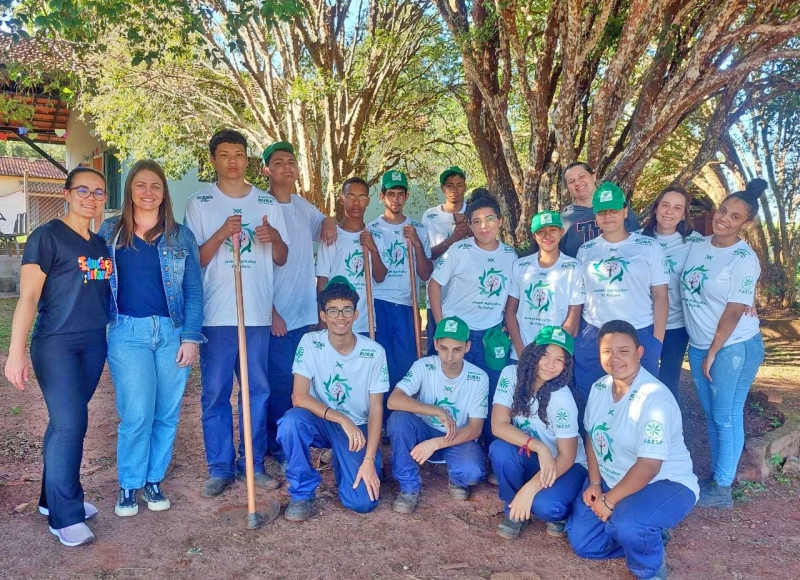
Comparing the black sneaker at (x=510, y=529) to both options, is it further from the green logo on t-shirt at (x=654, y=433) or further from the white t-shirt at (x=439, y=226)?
the white t-shirt at (x=439, y=226)

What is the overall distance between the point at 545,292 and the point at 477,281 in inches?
19.3

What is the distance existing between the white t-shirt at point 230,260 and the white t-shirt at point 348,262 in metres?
0.76

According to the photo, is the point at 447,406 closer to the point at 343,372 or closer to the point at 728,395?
the point at 343,372

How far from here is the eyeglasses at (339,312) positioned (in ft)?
12.3

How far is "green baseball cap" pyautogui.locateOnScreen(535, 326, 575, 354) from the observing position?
349 cm

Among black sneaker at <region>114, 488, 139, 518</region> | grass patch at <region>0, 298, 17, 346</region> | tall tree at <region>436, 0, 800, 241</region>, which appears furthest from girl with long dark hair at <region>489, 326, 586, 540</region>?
grass patch at <region>0, 298, 17, 346</region>

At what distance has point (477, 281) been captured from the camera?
172 inches

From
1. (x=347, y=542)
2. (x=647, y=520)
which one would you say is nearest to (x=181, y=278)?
(x=347, y=542)

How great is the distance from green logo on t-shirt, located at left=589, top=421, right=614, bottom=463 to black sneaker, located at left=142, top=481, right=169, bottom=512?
91.4 inches

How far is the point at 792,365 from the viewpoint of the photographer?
341 inches

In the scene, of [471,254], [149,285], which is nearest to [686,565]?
[471,254]

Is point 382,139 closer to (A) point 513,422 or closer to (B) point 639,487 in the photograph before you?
(A) point 513,422

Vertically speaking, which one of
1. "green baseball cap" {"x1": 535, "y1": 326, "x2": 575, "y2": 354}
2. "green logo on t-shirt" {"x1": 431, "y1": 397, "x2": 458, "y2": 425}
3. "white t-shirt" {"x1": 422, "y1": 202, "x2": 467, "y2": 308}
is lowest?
"green logo on t-shirt" {"x1": 431, "y1": 397, "x2": 458, "y2": 425}

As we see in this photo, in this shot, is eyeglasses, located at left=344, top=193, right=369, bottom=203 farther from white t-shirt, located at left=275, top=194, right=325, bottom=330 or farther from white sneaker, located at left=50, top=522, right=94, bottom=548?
white sneaker, located at left=50, top=522, right=94, bottom=548
